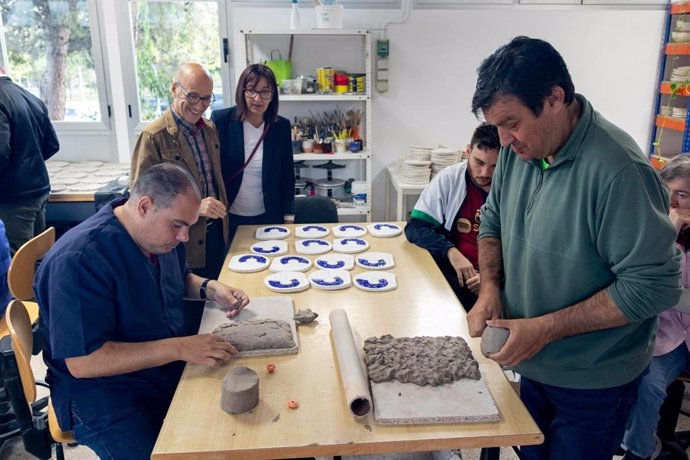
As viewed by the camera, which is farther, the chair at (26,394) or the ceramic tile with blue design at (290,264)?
the ceramic tile with blue design at (290,264)

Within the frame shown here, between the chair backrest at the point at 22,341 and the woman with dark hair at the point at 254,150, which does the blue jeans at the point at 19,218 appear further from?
the chair backrest at the point at 22,341

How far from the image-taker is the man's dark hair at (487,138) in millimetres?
2072

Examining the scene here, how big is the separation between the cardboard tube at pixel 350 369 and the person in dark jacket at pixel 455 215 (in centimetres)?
76

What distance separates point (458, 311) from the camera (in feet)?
5.76

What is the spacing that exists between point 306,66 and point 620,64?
232cm

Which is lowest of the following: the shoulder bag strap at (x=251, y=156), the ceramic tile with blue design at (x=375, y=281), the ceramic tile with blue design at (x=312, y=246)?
the ceramic tile with blue design at (x=375, y=281)

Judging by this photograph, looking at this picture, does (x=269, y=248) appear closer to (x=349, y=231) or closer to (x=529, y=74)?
(x=349, y=231)

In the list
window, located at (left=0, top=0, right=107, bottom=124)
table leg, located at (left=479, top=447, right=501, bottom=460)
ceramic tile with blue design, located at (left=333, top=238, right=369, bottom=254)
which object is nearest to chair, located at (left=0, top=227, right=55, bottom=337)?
ceramic tile with blue design, located at (left=333, top=238, right=369, bottom=254)

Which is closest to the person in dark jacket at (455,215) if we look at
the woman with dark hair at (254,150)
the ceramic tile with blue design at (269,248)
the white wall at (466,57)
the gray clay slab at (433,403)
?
the ceramic tile with blue design at (269,248)

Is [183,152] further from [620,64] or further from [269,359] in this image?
[620,64]

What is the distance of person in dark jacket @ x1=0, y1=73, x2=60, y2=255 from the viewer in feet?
9.62

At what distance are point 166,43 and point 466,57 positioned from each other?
2189 mm

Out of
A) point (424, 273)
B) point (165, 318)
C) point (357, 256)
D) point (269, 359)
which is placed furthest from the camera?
point (357, 256)

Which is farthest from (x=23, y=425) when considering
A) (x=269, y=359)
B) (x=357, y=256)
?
(x=357, y=256)
